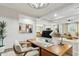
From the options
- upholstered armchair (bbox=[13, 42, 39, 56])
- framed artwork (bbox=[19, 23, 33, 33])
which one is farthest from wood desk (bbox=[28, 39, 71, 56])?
framed artwork (bbox=[19, 23, 33, 33])

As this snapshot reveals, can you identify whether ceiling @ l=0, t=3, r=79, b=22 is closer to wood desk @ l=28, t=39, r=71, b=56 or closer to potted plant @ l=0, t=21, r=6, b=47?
potted plant @ l=0, t=21, r=6, b=47

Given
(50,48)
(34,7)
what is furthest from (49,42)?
(34,7)

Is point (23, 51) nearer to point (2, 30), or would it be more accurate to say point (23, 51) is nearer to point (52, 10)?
point (2, 30)

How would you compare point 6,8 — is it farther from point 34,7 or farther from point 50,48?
point 50,48

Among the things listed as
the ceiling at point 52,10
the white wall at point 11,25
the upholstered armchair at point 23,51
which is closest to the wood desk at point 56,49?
the upholstered armchair at point 23,51

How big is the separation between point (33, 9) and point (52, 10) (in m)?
0.40

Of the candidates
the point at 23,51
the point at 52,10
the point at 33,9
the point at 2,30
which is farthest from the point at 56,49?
the point at 2,30

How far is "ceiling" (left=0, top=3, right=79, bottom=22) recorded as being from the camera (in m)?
1.73

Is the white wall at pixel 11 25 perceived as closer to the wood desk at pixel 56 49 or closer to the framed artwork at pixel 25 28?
the framed artwork at pixel 25 28

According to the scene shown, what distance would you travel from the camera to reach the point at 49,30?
5.96 ft

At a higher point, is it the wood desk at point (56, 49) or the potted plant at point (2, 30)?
the potted plant at point (2, 30)

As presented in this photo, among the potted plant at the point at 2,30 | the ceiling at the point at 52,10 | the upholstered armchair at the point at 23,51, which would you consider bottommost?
the upholstered armchair at the point at 23,51

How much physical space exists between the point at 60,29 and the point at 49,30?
0.22 metres

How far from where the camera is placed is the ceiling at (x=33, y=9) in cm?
175
